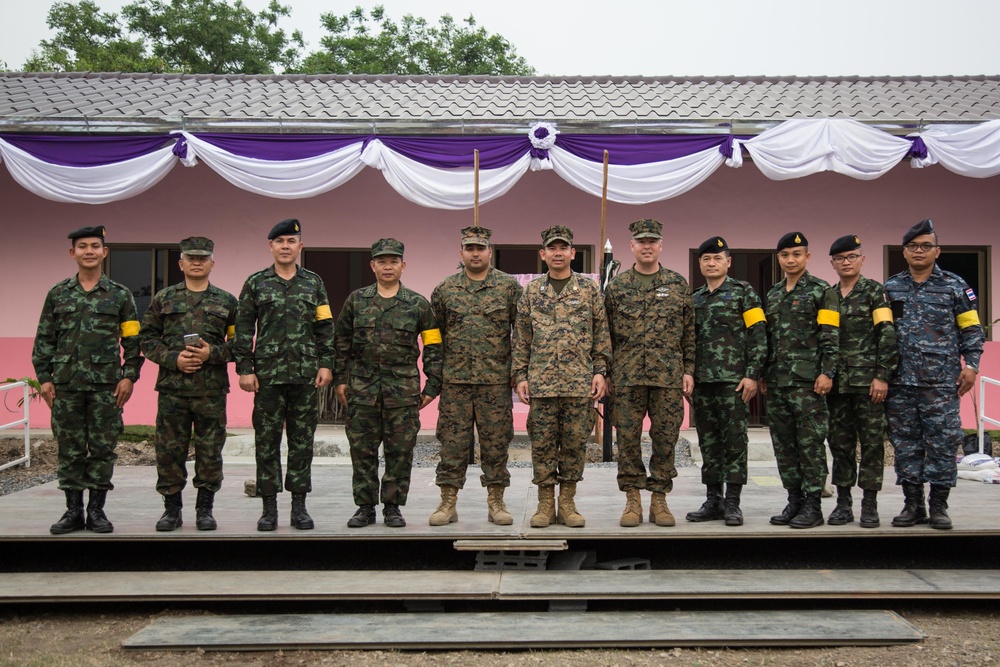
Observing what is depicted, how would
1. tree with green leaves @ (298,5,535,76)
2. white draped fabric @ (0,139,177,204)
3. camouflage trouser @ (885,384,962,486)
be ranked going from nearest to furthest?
camouflage trouser @ (885,384,962,486) < white draped fabric @ (0,139,177,204) < tree with green leaves @ (298,5,535,76)

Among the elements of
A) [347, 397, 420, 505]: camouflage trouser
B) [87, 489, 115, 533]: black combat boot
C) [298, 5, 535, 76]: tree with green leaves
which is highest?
[298, 5, 535, 76]: tree with green leaves

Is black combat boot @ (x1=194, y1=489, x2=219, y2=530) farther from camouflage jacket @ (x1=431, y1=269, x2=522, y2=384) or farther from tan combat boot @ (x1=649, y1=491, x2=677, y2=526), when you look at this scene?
tan combat boot @ (x1=649, y1=491, x2=677, y2=526)

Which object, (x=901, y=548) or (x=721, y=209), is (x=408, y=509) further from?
(x=721, y=209)

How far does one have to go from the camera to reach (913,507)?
488cm

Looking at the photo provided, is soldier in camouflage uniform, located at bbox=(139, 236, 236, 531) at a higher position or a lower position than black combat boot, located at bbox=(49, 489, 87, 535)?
higher

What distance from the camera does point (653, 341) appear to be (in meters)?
4.88

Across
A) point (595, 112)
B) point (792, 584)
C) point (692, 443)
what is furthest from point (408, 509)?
point (595, 112)

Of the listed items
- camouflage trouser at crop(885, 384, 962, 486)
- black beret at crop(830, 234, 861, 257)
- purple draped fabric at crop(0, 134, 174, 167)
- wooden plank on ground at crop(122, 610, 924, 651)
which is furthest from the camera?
purple draped fabric at crop(0, 134, 174, 167)

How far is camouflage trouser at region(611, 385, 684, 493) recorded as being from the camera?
4867mm

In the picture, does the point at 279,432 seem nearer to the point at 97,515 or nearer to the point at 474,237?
the point at 97,515

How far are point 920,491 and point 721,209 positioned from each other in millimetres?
4994

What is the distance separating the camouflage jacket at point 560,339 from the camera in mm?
4781

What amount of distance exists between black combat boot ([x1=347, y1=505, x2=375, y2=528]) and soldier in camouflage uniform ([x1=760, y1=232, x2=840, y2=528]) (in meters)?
2.24

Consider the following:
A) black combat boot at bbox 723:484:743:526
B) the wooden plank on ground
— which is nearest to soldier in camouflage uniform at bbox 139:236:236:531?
the wooden plank on ground
